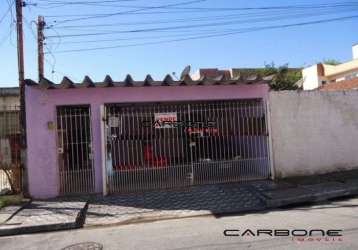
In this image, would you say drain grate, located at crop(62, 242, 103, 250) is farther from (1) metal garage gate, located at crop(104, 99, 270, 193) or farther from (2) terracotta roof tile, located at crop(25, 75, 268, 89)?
(2) terracotta roof tile, located at crop(25, 75, 268, 89)

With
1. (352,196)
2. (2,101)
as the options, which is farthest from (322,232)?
(2,101)

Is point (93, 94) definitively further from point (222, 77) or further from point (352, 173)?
point (352, 173)

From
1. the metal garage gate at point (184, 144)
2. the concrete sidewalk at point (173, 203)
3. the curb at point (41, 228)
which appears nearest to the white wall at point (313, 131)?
the metal garage gate at point (184, 144)

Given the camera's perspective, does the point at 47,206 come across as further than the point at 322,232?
Yes

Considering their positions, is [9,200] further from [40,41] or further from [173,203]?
[40,41]

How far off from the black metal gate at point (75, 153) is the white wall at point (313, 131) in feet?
16.5

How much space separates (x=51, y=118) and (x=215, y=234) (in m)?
5.69

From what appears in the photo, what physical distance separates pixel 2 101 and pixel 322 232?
17.4 meters

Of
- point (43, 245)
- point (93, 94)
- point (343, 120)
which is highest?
point (93, 94)

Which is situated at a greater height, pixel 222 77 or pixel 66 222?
pixel 222 77

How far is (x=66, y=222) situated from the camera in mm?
7637

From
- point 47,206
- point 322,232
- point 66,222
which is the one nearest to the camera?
point 322,232

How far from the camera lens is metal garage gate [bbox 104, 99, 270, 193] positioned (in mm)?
10469

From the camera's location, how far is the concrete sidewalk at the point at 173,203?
7844 millimetres
